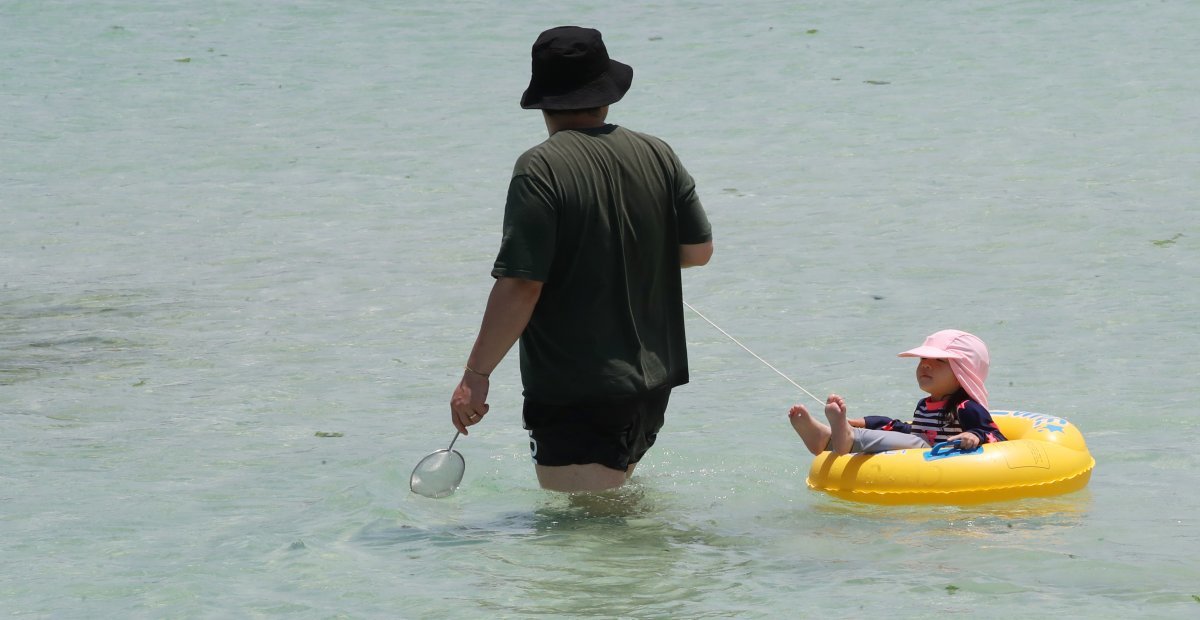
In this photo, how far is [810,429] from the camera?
5.47 metres

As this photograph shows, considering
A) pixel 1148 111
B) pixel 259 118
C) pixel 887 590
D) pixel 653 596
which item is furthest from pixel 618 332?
pixel 259 118

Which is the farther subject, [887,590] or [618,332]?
[618,332]

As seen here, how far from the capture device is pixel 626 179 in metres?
4.78

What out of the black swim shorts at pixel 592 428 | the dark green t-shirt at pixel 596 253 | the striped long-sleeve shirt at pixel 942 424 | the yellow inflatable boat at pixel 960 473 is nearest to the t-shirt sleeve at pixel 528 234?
the dark green t-shirt at pixel 596 253

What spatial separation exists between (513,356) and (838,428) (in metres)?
3.04

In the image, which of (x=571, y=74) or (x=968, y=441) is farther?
(x=968, y=441)

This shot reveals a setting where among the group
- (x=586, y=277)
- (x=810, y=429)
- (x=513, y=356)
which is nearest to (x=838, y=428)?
(x=810, y=429)

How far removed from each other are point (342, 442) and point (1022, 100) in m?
9.88

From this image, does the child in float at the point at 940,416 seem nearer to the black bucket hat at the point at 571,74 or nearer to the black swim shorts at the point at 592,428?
the black swim shorts at the point at 592,428

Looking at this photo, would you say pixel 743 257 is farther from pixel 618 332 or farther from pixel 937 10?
pixel 937 10

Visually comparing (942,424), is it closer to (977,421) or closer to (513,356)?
(977,421)

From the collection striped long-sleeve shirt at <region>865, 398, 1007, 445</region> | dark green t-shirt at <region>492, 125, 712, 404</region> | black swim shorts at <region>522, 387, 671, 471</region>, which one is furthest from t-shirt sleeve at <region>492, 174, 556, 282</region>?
striped long-sleeve shirt at <region>865, 398, 1007, 445</region>

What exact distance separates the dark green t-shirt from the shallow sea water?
59cm

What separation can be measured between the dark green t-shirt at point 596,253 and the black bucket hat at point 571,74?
0.10 m
